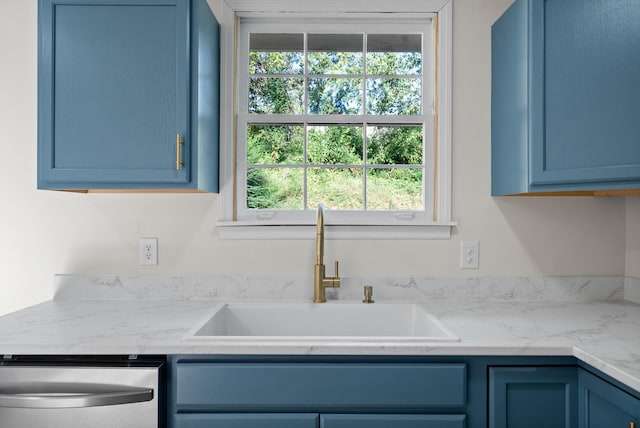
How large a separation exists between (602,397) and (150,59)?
69.6 inches

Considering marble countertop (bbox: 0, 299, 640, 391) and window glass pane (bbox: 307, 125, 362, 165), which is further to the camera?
window glass pane (bbox: 307, 125, 362, 165)

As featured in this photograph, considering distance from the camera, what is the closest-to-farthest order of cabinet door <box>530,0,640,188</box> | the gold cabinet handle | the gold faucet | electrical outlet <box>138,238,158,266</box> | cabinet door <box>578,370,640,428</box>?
cabinet door <box>578,370,640,428</box>, cabinet door <box>530,0,640,188</box>, the gold cabinet handle, the gold faucet, electrical outlet <box>138,238,158,266</box>

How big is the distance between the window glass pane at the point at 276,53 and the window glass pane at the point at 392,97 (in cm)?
35

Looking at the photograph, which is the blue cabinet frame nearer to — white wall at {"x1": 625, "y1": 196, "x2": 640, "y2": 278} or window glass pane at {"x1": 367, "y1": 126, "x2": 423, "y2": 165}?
white wall at {"x1": 625, "y1": 196, "x2": 640, "y2": 278}

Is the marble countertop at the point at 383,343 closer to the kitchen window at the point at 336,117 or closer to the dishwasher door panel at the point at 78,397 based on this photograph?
the dishwasher door panel at the point at 78,397

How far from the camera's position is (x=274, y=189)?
212 cm

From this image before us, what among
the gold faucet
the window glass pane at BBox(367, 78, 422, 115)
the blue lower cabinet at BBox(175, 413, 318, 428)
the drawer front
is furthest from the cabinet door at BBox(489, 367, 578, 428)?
the window glass pane at BBox(367, 78, 422, 115)

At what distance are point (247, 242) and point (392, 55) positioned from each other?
108 cm

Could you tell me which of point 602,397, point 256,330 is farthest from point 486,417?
point 256,330

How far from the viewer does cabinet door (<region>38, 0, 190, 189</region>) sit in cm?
169

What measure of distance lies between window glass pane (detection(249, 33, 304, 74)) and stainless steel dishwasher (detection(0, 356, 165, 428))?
1.39 metres

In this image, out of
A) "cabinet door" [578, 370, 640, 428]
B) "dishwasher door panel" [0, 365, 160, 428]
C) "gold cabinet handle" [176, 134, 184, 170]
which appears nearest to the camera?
"cabinet door" [578, 370, 640, 428]

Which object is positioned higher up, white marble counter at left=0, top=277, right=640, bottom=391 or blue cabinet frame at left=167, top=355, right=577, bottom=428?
white marble counter at left=0, top=277, right=640, bottom=391

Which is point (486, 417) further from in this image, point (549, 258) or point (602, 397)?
point (549, 258)
